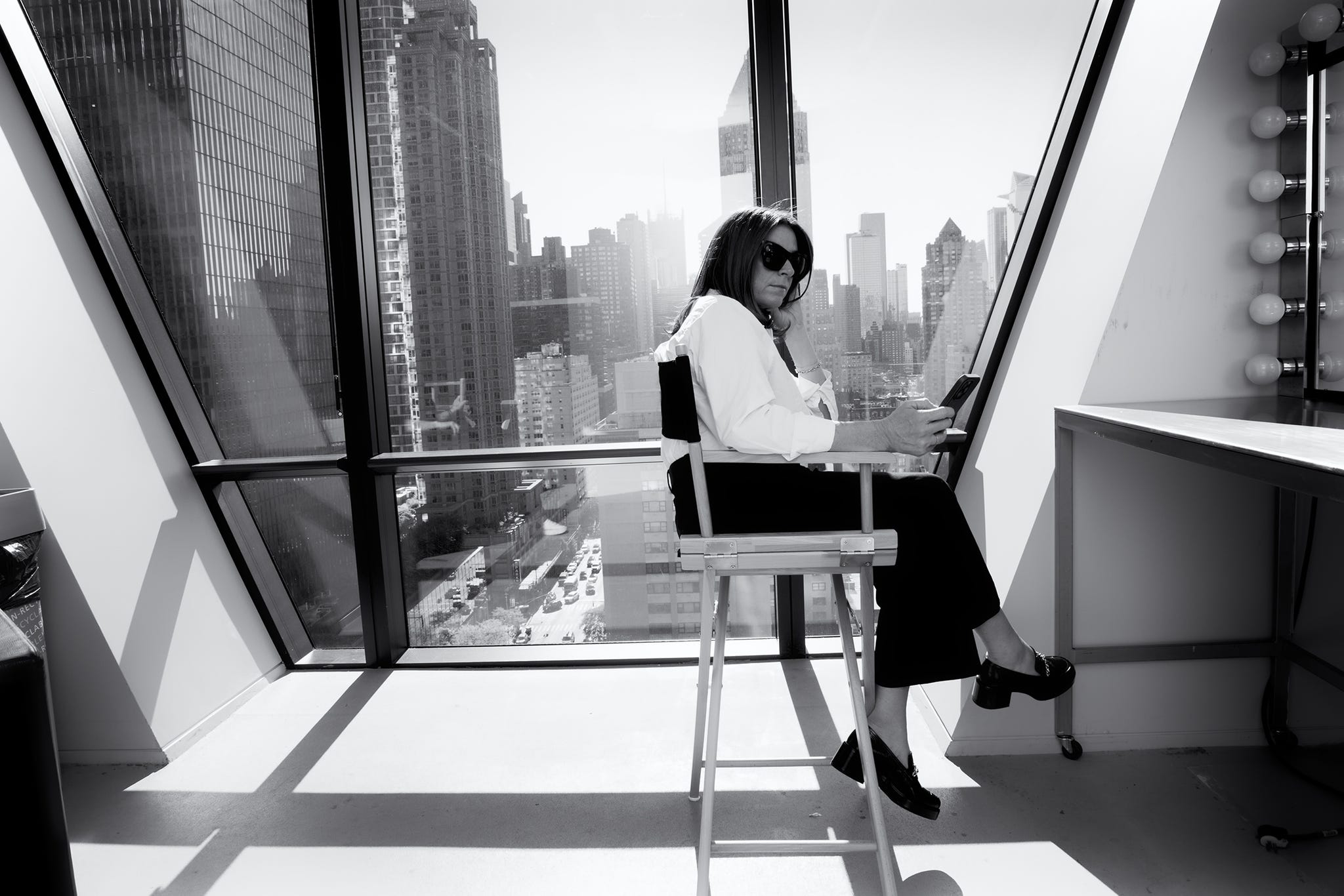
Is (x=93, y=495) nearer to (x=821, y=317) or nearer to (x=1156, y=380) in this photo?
→ (x=821, y=317)

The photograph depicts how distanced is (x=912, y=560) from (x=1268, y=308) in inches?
42.6

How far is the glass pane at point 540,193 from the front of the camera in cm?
279

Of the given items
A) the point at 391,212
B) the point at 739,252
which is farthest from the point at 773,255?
the point at 391,212

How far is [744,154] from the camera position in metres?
2.80

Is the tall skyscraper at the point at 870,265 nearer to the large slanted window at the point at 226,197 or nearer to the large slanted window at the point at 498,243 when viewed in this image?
the large slanted window at the point at 498,243

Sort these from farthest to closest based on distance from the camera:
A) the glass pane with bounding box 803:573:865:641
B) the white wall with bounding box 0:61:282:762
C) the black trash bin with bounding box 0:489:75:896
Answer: the glass pane with bounding box 803:573:865:641 → the white wall with bounding box 0:61:282:762 → the black trash bin with bounding box 0:489:75:896

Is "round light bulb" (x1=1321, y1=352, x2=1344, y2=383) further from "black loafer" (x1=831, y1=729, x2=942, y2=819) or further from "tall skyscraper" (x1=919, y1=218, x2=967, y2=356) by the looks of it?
"black loafer" (x1=831, y1=729, x2=942, y2=819)

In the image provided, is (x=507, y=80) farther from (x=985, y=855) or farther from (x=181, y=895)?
(x=985, y=855)

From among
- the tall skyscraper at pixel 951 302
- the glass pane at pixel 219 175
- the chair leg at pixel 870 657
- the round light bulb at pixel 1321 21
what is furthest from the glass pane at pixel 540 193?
the round light bulb at pixel 1321 21

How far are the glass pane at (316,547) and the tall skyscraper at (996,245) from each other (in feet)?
7.72

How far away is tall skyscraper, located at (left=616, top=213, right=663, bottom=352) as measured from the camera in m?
2.85

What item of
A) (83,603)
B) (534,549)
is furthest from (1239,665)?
(83,603)

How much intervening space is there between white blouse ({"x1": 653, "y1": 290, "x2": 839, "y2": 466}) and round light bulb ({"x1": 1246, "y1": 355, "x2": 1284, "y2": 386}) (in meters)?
1.15

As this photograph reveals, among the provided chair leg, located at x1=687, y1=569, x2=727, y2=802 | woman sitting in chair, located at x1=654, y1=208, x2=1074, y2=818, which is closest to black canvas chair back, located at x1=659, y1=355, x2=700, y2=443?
woman sitting in chair, located at x1=654, y1=208, x2=1074, y2=818
